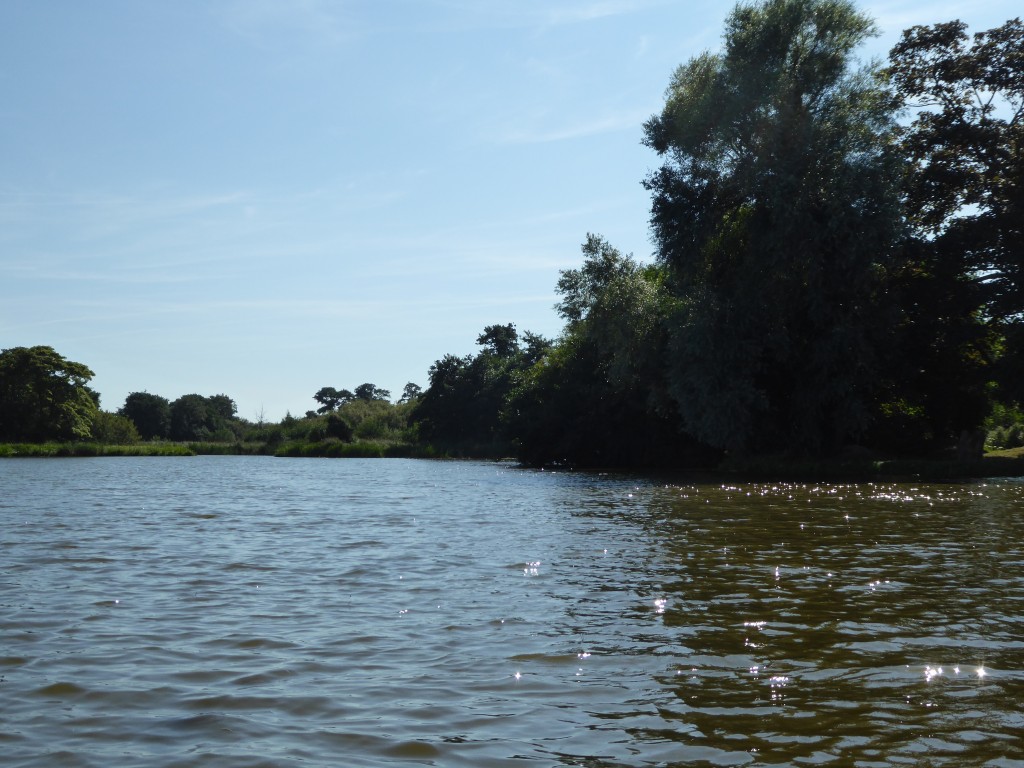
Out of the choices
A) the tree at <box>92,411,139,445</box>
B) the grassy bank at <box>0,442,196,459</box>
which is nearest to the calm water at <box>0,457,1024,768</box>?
the grassy bank at <box>0,442,196,459</box>

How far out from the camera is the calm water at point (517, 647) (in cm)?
553

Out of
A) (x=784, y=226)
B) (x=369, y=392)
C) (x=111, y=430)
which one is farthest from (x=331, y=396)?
(x=784, y=226)

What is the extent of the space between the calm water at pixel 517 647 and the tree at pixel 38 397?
7079 centimetres

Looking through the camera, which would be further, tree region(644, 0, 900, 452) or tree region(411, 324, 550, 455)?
tree region(411, 324, 550, 455)

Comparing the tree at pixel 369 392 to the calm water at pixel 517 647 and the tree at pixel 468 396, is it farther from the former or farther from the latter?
the calm water at pixel 517 647

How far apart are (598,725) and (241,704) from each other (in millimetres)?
2408

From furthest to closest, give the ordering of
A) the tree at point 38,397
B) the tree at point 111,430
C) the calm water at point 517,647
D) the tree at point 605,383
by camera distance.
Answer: the tree at point 111,430, the tree at point 38,397, the tree at point 605,383, the calm water at point 517,647

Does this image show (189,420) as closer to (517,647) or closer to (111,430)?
(111,430)

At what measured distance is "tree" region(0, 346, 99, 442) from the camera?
265 feet

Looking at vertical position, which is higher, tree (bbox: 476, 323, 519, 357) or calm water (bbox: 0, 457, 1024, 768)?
tree (bbox: 476, 323, 519, 357)

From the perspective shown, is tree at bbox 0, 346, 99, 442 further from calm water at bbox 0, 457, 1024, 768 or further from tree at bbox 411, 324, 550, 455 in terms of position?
calm water at bbox 0, 457, 1024, 768

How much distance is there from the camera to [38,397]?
268 feet

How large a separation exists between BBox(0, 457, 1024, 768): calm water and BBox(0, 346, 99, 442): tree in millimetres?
70789

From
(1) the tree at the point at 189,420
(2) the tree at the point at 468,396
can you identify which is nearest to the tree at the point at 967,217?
(2) the tree at the point at 468,396
